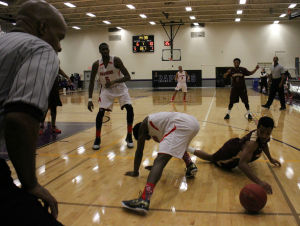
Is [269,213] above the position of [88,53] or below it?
below

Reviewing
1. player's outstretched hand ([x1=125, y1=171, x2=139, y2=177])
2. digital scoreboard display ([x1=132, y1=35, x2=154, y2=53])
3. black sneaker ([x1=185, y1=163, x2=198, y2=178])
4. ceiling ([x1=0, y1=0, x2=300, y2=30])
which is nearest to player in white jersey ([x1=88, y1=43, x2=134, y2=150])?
player's outstretched hand ([x1=125, y1=171, x2=139, y2=177])

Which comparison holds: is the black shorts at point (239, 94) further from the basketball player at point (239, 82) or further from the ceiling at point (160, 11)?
the ceiling at point (160, 11)

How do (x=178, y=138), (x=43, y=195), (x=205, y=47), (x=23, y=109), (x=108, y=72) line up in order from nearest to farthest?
1. (x=23, y=109)
2. (x=43, y=195)
3. (x=178, y=138)
4. (x=108, y=72)
5. (x=205, y=47)

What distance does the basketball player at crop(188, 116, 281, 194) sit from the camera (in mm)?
3248

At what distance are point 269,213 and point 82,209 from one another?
5.71ft

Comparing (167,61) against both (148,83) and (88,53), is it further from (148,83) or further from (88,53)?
(88,53)

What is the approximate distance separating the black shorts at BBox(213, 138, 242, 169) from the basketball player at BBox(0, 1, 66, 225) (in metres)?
2.94

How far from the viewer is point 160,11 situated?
2250 centimetres

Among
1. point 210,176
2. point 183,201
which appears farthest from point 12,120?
point 210,176

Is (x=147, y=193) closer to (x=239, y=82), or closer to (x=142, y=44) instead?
(x=239, y=82)

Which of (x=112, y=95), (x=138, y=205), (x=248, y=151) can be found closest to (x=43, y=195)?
(x=138, y=205)

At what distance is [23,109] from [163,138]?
2.23 metres

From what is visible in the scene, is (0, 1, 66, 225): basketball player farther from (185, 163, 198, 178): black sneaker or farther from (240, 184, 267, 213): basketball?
(185, 163, 198, 178): black sneaker

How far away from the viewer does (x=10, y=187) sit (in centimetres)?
115
